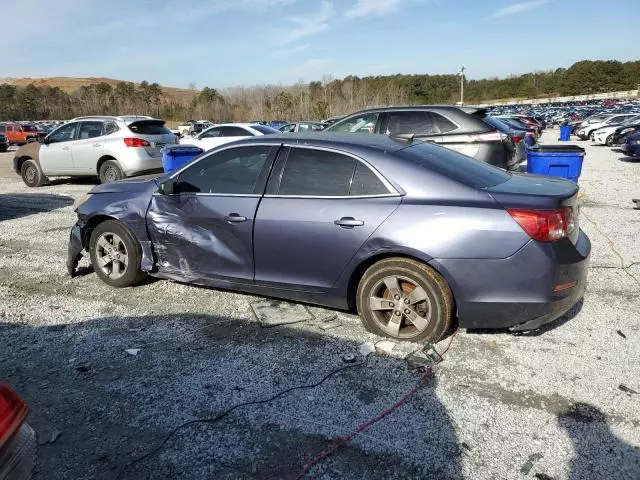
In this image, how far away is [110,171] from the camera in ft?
38.2

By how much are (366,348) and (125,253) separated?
2775mm

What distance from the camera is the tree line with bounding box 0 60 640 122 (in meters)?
78.4

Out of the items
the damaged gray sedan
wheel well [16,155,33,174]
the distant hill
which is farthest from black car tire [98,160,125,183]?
the distant hill

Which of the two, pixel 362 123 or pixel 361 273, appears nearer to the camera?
pixel 361 273

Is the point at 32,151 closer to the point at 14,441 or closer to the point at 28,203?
the point at 28,203

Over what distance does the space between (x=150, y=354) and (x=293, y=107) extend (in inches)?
3028

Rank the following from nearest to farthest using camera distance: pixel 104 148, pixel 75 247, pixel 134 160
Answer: pixel 75 247 < pixel 134 160 < pixel 104 148

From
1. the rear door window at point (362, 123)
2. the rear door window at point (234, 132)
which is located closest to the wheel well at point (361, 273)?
the rear door window at point (362, 123)

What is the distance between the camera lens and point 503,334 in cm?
388

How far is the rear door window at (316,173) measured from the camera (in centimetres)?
387

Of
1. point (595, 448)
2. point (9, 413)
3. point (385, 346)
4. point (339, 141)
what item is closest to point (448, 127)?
point (339, 141)

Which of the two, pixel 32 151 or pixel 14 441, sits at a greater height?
pixel 32 151

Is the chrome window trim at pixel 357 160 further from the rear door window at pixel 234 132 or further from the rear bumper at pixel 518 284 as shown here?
the rear door window at pixel 234 132

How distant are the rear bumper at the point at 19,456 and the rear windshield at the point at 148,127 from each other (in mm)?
10653
